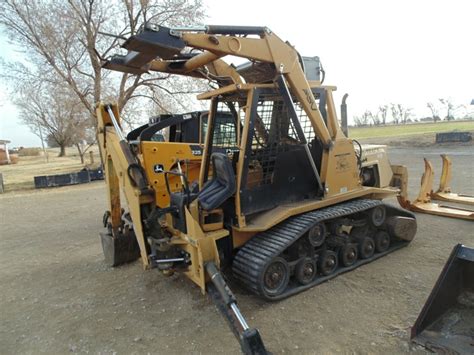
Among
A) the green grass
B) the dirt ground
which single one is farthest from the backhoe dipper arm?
→ the green grass

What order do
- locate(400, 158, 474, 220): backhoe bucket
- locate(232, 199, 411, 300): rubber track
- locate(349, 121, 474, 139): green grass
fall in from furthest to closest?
locate(349, 121, 474, 139): green grass
locate(400, 158, 474, 220): backhoe bucket
locate(232, 199, 411, 300): rubber track

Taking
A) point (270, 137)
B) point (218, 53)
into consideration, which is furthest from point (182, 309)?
point (218, 53)

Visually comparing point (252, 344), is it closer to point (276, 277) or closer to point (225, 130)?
point (276, 277)

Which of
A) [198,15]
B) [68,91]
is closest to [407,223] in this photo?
[198,15]

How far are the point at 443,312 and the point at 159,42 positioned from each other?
3.54 m

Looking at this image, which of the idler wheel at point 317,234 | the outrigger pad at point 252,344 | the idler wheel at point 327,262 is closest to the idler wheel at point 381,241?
the idler wheel at point 327,262

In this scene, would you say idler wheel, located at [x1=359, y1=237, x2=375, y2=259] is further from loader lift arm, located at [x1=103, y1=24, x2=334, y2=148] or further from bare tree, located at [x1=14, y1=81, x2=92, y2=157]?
bare tree, located at [x1=14, y1=81, x2=92, y2=157]

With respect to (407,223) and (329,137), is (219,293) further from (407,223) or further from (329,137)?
(407,223)

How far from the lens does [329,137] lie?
4.29m

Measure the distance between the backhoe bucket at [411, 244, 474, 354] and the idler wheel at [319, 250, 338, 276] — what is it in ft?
4.37

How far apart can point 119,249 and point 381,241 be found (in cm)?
375

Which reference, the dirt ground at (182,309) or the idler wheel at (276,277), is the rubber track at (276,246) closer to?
the idler wheel at (276,277)

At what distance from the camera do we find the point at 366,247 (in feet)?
15.2

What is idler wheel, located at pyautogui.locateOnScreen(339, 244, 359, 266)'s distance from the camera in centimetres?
435
